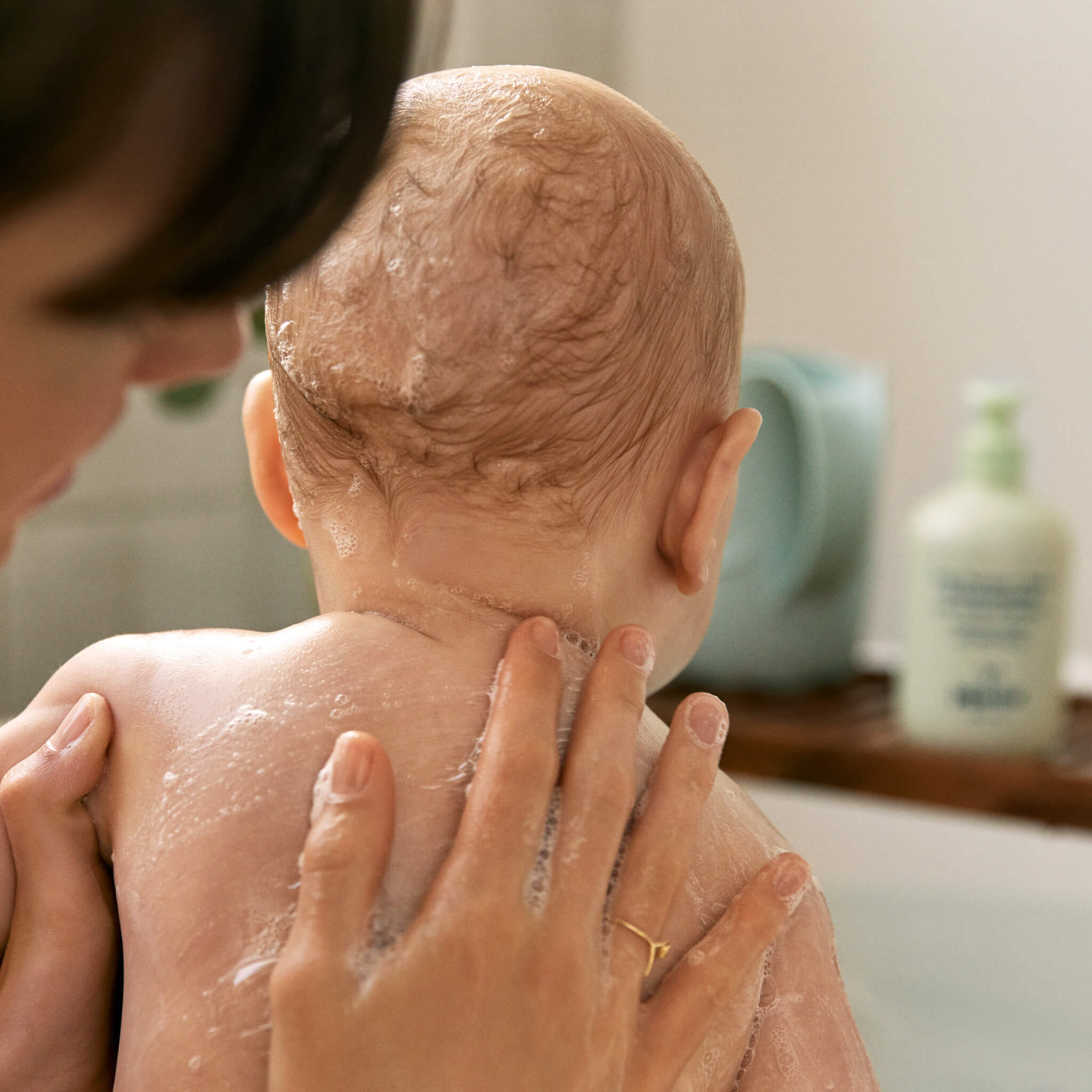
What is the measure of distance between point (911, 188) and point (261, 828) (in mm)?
1476

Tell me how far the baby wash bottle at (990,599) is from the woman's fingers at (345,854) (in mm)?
937

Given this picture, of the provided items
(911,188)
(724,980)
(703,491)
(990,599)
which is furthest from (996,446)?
(724,980)

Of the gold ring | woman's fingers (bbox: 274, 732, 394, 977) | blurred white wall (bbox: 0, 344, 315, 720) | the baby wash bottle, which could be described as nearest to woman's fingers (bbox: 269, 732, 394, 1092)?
woman's fingers (bbox: 274, 732, 394, 977)

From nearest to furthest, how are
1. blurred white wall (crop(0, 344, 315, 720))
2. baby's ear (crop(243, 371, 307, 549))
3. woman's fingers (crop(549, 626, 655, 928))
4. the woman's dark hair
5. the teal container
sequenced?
1. the woman's dark hair
2. woman's fingers (crop(549, 626, 655, 928))
3. baby's ear (crop(243, 371, 307, 549))
4. the teal container
5. blurred white wall (crop(0, 344, 315, 720))

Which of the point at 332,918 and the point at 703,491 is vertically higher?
the point at 703,491

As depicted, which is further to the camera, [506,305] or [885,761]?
[885,761]

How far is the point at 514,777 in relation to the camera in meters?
0.52

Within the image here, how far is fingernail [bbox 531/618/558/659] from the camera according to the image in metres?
0.56

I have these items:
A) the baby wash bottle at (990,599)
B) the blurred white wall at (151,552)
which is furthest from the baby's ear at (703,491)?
the blurred white wall at (151,552)

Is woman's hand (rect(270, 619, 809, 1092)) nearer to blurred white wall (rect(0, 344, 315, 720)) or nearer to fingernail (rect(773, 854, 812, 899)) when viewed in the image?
fingernail (rect(773, 854, 812, 899))

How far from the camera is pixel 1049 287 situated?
1.65 metres

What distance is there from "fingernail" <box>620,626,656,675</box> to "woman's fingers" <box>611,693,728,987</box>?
0.03m

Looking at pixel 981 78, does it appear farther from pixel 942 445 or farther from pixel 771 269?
pixel 942 445

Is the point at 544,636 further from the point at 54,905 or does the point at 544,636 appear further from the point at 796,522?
the point at 796,522
